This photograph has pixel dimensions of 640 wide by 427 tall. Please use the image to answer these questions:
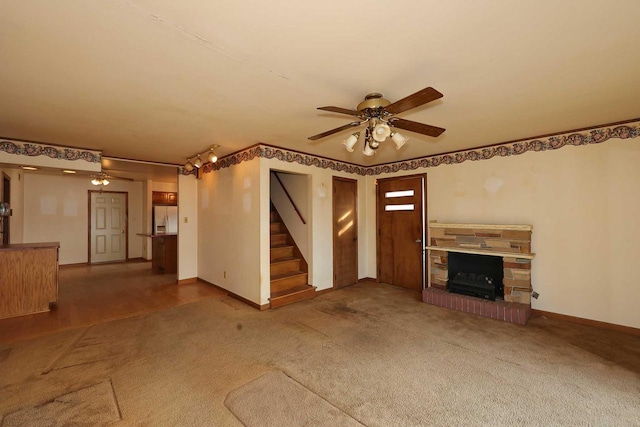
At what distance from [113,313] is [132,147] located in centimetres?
237

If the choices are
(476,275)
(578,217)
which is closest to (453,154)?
(578,217)

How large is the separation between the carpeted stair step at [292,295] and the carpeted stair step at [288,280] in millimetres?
82

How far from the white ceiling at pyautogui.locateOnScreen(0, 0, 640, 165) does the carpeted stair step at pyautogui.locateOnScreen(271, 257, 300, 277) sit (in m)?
2.34

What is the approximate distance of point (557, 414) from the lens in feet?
6.30

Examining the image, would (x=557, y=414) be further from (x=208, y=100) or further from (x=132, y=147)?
(x=132, y=147)

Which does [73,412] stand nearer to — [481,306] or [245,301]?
[245,301]

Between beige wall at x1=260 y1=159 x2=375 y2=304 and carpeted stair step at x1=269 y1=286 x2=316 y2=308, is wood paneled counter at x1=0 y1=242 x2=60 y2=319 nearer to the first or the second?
carpeted stair step at x1=269 y1=286 x2=316 y2=308

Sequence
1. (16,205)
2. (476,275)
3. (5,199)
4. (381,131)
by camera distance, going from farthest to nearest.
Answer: (16,205), (5,199), (476,275), (381,131)

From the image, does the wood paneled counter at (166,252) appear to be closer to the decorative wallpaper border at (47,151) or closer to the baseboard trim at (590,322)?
the decorative wallpaper border at (47,151)

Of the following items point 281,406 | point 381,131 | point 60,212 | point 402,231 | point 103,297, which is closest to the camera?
point 281,406

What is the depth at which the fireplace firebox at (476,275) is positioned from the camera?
3.98 metres

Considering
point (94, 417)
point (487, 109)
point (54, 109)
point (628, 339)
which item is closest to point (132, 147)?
point (54, 109)

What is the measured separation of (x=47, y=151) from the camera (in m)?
3.92

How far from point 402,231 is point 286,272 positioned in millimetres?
2263
